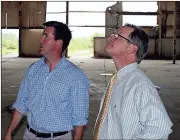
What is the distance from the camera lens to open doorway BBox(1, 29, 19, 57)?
83.8ft

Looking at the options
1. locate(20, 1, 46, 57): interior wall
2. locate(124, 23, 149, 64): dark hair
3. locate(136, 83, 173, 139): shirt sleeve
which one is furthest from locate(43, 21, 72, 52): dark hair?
locate(20, 1, 46, 57): interior wall

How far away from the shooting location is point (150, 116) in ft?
5.11

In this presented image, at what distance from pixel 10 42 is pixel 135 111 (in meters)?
29.6

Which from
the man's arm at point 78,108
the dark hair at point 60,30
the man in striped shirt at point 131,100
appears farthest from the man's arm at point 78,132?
the dark hair at point 60,30

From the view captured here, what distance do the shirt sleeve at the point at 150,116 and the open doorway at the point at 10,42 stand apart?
2444cm

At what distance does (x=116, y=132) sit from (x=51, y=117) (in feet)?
2.25

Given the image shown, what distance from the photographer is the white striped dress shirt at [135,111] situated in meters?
1.56

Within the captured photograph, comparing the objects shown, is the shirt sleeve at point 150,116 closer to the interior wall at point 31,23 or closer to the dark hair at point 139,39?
the dark hair at point 139,39

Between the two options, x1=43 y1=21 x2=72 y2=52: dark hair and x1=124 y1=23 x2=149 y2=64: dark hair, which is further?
x1=43 y1=21 x2=72 y2=52: dark hair

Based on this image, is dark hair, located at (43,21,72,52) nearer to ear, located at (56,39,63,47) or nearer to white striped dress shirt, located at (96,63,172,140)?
ear, located at (56,39,63,47)

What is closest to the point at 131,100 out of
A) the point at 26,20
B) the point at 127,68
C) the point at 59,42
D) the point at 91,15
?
the point at 127,68

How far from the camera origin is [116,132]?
169 centimetres

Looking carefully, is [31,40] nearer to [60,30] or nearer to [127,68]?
[60,30]

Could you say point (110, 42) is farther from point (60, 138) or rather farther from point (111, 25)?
point (111, 25)
